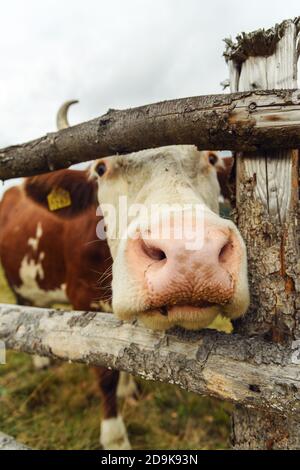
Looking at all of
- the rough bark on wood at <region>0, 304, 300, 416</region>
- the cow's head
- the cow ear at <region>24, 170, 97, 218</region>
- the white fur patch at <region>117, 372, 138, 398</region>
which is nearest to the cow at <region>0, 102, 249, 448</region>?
the cow's head

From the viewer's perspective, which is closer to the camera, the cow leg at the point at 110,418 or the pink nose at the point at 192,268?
the pink nose at the point at 192,268

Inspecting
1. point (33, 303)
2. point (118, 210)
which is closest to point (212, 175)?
point (118, 210)

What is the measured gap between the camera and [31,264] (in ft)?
15.9

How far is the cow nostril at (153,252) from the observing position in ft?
4.57

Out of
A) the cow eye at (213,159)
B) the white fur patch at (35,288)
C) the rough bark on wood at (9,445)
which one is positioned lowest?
the rough bark on wood at (9,445)

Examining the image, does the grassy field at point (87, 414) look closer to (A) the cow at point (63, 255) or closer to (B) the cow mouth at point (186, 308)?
(A) the cow at point (63, 255)

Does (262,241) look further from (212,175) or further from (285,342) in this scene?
(212,175)

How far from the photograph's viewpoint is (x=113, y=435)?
9.96 feet

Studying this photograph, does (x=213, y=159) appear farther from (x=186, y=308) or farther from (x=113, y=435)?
(x=113, y=435)

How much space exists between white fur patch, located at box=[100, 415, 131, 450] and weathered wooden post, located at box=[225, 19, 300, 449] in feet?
5.38

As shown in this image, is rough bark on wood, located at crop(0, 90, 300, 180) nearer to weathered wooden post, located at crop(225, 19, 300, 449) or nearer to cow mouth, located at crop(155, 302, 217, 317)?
weathered wooden post, located at crop(225, 19, 300, 449)

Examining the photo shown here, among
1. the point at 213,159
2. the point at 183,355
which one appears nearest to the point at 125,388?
the point at 213,159

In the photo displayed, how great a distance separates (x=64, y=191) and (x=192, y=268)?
6.69 ft

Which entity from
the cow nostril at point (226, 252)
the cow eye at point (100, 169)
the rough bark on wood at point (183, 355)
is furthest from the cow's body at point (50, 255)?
the cow nostril at point (226, 252)
